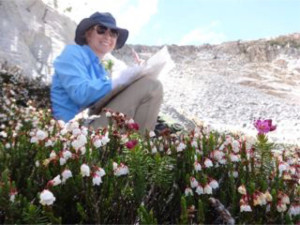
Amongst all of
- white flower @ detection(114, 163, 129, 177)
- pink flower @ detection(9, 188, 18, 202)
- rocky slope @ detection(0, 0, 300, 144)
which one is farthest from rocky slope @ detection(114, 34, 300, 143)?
pink flower @ detection(9, 188, 18, 202)

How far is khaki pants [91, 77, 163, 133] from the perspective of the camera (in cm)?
499

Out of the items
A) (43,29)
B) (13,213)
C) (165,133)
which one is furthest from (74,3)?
(13,213)

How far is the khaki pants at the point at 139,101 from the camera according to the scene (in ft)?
16.4

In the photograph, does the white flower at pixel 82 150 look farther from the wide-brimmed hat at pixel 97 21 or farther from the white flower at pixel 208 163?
the wide-brimmed hat at pixel 97 21

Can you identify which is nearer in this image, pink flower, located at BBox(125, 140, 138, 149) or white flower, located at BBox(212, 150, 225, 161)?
pink flower, located at BBox(125, 140, 138, 149)

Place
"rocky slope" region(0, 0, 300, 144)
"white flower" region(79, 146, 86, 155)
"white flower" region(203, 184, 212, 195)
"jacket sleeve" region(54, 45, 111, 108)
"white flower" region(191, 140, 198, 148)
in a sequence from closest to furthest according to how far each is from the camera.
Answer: "white flower" region(203, 184, 212, 195)
"white flower" region(79, 146, 86, 155)
"white flower" region(191, 140, 198, 148)
"jacket sleeve" region(54, 45, 111, 108)
"rocky slope" region(0, 0, 300, 144)

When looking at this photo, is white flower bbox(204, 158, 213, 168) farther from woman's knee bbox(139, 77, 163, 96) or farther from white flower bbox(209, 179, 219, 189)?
woman's knee bbox(139, 77, 163, 96)

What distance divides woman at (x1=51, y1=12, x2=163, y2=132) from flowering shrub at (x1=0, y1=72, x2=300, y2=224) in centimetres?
189

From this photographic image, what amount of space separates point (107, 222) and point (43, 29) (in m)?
10.0

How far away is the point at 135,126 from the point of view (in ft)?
Result: 9.87

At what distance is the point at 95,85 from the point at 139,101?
47 centimetres

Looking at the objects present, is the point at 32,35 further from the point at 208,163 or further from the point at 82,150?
the point at 208,163

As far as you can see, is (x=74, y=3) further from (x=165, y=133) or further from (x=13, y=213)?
(x=13, y=213)

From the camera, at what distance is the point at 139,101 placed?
5078mm
